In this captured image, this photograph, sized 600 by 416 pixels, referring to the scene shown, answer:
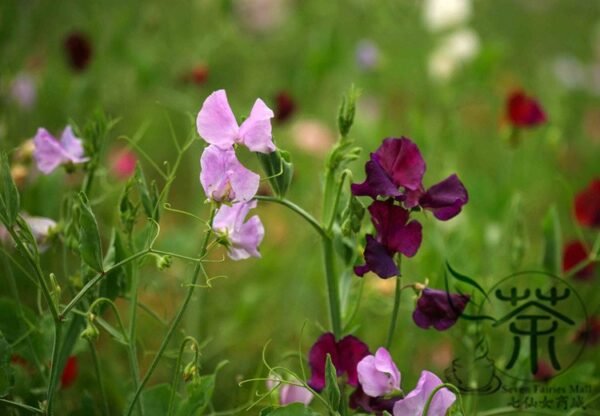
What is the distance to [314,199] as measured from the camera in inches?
63.6

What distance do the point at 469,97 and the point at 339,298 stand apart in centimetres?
187

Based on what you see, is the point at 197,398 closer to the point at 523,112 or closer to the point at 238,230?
the point at 238,230

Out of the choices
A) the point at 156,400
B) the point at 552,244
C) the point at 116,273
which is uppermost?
the point at 552,244

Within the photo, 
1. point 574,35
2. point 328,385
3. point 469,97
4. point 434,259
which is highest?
point 574,35

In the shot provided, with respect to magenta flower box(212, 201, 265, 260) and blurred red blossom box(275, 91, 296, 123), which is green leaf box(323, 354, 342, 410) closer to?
magenta flower box(212, 201, 265, 260)

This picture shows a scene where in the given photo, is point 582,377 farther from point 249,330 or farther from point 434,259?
point 249,330

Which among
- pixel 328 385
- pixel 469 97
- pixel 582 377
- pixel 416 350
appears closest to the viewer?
pixel 328 385

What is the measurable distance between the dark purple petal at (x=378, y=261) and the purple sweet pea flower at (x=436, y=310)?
60 mm

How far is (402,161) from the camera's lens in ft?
2.11

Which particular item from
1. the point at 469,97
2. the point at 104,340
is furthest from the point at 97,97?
the point at 469,97

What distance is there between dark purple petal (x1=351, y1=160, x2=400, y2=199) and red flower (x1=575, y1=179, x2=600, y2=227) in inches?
19.2

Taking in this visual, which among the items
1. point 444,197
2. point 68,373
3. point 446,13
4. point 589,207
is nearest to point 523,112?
point 589,207

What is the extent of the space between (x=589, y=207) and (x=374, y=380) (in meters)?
0.53

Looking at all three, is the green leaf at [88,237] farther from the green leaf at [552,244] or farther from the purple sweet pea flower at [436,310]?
the green leaf at [552,244]
